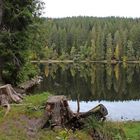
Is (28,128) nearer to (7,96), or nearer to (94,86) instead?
(7,96)

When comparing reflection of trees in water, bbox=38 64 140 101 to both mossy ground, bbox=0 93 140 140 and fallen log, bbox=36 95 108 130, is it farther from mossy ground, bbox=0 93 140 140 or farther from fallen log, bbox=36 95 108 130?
fallen log, bbox=36 95 108 130

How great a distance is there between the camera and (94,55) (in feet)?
483

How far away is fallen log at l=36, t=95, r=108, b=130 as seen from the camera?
641 inches

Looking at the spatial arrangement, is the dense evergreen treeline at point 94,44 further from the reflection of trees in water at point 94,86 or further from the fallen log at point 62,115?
the fallen log at point 62,115

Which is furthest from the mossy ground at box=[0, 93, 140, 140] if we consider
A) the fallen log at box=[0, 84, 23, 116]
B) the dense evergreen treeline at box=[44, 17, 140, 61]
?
the dense evergreen treeline at box=[44, 17, 140, 61]

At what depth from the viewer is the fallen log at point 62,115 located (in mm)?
16281

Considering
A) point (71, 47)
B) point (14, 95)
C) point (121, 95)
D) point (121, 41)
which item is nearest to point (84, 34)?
point (71, 47)

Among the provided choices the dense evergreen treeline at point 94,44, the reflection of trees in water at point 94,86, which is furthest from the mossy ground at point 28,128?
the dense evergreen treeline at point 94,44

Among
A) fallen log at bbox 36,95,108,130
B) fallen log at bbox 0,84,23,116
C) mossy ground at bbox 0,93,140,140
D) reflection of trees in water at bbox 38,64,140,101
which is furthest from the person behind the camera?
reflection of trees in water at bbox 38,64,140,101

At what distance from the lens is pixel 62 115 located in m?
16.5

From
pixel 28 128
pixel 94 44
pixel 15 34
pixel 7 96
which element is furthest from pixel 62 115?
pixel 94 44

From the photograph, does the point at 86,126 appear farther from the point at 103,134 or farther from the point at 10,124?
the point at 10,124

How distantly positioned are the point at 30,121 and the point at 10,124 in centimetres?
95

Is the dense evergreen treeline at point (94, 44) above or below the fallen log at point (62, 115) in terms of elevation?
below
